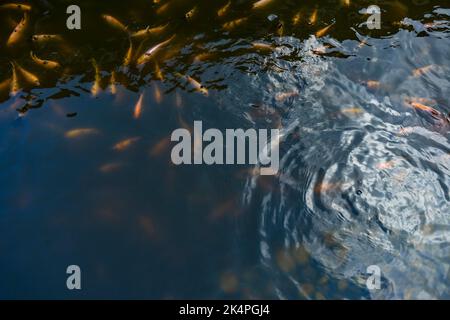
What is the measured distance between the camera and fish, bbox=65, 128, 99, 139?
3.58 metres

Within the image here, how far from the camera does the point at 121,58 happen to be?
4.14 m

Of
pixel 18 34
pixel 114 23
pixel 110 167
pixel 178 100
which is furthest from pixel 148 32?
pixel 110 167

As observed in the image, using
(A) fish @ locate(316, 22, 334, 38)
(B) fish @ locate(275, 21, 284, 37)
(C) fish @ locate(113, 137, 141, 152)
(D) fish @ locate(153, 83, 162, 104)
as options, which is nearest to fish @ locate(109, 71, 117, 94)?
(D) fish @ locate(153, 83, 162, 104)

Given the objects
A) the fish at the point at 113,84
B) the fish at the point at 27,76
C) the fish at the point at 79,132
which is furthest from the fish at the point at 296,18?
the fish at the point at 27,76

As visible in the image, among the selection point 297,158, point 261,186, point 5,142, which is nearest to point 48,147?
point 5,142

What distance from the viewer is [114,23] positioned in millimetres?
4430

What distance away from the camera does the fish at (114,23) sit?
14.3 feet

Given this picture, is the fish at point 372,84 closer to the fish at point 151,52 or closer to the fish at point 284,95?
the fish at point 284,95

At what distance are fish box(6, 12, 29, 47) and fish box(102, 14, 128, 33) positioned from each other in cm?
77

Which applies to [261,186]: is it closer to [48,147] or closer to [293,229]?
[293,229]

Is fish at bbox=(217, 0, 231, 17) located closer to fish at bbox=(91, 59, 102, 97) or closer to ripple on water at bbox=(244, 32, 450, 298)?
ripple on water at bbox=(244, 32, 450, 298)
